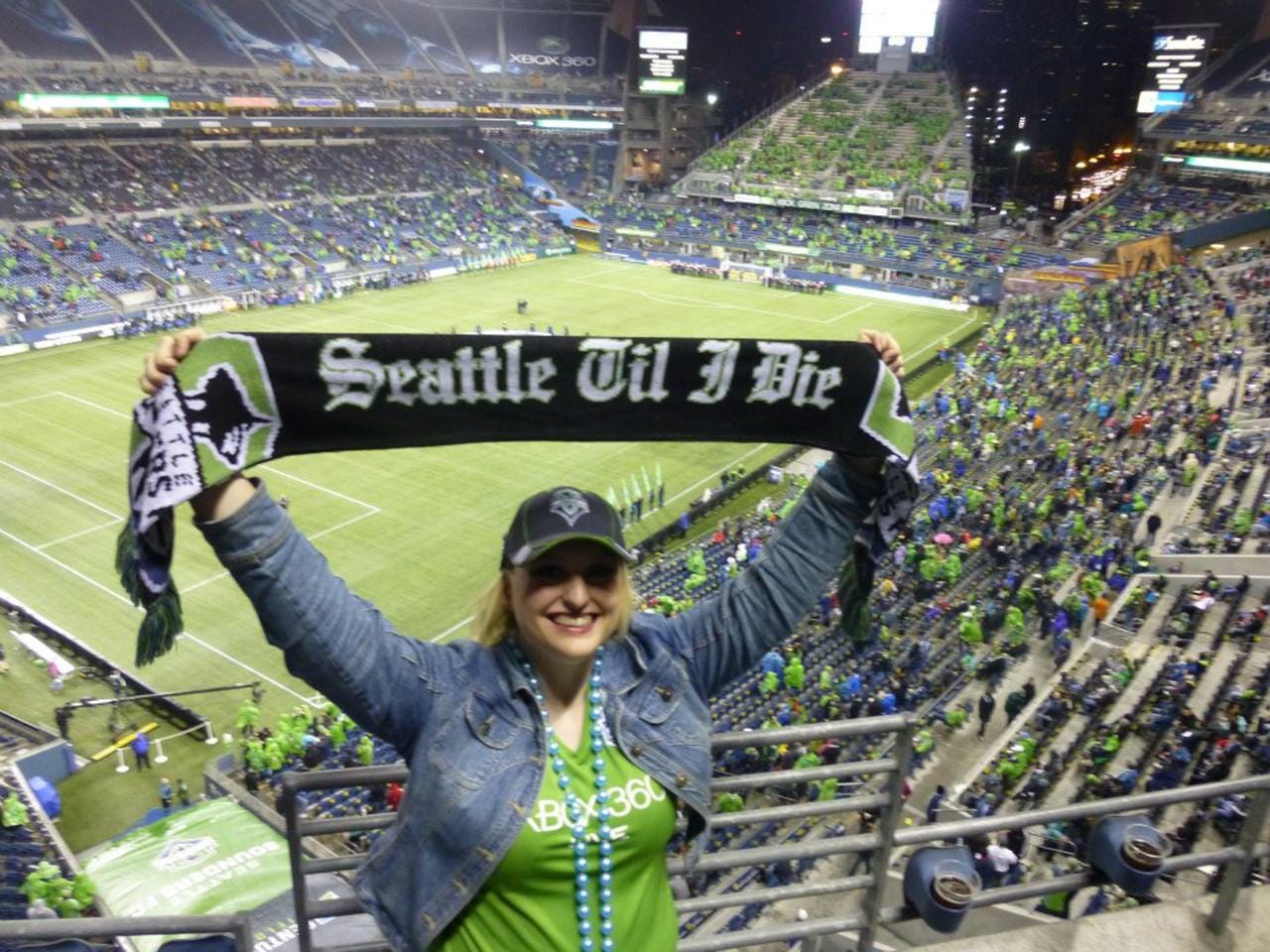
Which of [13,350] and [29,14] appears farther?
[29,14]

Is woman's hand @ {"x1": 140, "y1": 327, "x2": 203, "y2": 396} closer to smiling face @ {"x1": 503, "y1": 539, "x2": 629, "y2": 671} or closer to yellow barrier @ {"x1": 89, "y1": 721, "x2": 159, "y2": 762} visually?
smiling face @ {"x1": 503, "y1": 539, "x2": 629, "y2": 671}

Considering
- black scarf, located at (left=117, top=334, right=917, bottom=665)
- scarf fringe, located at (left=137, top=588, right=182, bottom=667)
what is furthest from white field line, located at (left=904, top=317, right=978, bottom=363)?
scarf fringe, located at (left=137, top=588, right=182, bottom=667)

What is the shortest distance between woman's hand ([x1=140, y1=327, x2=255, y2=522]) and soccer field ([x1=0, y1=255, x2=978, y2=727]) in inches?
282

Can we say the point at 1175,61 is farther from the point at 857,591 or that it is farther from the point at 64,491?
the point at 857,591

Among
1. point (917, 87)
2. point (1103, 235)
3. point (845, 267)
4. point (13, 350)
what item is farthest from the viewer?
point (917, 87)

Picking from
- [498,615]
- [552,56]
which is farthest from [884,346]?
[552,56]

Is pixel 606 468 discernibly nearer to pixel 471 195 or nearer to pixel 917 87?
pixel 471 195

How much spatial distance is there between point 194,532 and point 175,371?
1260 cm

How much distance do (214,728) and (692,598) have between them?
8.63 metres

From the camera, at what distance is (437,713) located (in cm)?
228

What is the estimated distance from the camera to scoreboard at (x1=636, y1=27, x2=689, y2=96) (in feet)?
225

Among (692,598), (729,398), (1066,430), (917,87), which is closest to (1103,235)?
(917,87)

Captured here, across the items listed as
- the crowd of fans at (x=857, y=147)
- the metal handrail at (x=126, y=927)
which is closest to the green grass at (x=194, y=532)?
the metal handrail at (x=126, y=927)

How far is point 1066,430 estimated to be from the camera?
964 inches
